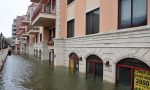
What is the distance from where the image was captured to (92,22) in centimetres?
1736

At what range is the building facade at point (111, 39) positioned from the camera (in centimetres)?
1127

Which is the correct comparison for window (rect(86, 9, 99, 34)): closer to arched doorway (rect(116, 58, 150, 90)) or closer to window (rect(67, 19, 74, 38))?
window (rect(67, 19, 74, 38))

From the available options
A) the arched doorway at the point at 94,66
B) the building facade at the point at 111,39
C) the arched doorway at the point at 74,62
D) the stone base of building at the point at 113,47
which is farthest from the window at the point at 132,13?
the arched doorway at the point at 74,62

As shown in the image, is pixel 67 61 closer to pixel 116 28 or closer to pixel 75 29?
pixel 75 29

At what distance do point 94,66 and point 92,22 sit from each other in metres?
3.30

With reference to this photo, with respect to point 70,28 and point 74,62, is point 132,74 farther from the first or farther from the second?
point 70,28

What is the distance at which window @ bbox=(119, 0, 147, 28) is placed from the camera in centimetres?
1137

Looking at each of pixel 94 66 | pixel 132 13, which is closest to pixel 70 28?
pixel 94 66

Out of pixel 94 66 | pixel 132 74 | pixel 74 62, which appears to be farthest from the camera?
pixel 74 62

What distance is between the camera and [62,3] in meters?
24.7

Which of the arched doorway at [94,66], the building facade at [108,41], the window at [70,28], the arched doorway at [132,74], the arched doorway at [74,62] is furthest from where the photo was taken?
the window at [70,28]

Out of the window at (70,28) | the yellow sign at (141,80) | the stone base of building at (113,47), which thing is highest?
the window at (70,28)

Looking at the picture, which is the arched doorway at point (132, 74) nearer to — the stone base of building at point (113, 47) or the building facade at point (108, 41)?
the building facade at point (108, 41)

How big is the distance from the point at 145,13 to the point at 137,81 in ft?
10.8
